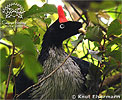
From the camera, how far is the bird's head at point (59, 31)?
3.03ft

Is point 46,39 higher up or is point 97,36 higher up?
point 46,39

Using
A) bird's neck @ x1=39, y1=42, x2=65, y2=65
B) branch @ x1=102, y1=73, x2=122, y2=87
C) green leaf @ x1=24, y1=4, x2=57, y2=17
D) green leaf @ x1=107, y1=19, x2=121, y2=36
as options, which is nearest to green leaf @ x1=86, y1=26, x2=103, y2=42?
green leaf @ x1=107, y1=19, x2=121, y2=36

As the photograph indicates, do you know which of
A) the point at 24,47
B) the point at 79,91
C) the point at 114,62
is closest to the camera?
the point at 24,47

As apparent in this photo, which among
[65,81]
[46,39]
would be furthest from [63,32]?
[65,81]

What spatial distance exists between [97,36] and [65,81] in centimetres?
39

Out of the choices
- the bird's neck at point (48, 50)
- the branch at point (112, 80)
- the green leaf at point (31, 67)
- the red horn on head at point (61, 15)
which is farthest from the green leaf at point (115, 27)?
the branch at point (112, 80)

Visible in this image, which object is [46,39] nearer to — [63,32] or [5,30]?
[63,32]

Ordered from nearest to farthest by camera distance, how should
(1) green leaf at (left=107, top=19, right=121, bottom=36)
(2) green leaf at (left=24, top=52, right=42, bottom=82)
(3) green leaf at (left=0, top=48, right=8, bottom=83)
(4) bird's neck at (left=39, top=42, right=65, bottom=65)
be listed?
(2) green leaf at (left=24, top=52, right=42, bottom=82)
(3) green leaf at (left=0, top=48, right=8, bottom=83)
(1) green leaf at (left=107, top=19, right=121, bottom=36)
(4) bird's neck at (left=39, top=42, right=65, bottom=65)

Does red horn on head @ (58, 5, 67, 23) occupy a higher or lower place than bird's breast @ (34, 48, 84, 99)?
higher

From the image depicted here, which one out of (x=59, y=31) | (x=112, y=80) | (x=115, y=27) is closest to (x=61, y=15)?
(x=115, y=27)

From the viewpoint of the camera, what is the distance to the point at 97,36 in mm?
678

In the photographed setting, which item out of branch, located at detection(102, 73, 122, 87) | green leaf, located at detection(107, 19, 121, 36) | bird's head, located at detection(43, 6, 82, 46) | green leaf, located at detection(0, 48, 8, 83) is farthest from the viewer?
branch, located at detection(102, 73, 122, 87)

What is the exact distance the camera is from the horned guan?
958 mm

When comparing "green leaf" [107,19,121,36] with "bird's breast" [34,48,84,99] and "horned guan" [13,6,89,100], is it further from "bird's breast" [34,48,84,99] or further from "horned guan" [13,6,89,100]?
"bird's breast" [34,48,84,99]
